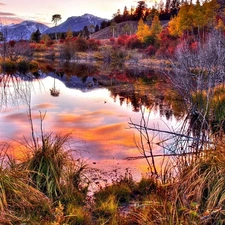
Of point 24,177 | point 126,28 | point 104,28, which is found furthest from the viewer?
point 104,28

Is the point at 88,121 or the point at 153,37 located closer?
the point at 88,121

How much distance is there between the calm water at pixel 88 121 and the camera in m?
9.46

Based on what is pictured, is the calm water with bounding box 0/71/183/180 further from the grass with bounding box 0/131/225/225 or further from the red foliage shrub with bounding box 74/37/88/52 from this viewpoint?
the red foliage shrub with bounding box 74/37/88/52

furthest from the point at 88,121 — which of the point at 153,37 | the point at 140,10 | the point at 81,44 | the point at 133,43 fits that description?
the point at 140,10

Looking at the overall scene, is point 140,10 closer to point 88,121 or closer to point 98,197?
point 88,121

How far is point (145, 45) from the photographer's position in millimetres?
73438

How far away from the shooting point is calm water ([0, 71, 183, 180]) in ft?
31.0

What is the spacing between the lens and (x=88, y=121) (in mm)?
14695

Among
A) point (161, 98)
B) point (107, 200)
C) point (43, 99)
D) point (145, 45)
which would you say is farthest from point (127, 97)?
point (145, 45)

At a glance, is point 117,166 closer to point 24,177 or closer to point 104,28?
point 24,177

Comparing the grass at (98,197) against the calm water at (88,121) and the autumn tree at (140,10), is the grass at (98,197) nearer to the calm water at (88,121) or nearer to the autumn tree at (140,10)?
the calm water at (88,121)

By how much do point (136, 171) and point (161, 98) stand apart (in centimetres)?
1419

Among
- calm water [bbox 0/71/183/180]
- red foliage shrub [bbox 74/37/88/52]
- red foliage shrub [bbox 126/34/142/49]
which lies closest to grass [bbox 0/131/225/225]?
calm water [bbox 0/71/183/180]

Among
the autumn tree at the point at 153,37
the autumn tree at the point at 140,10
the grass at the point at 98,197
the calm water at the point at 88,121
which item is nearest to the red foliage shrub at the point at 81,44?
the autumn tree at the point at 153,37
